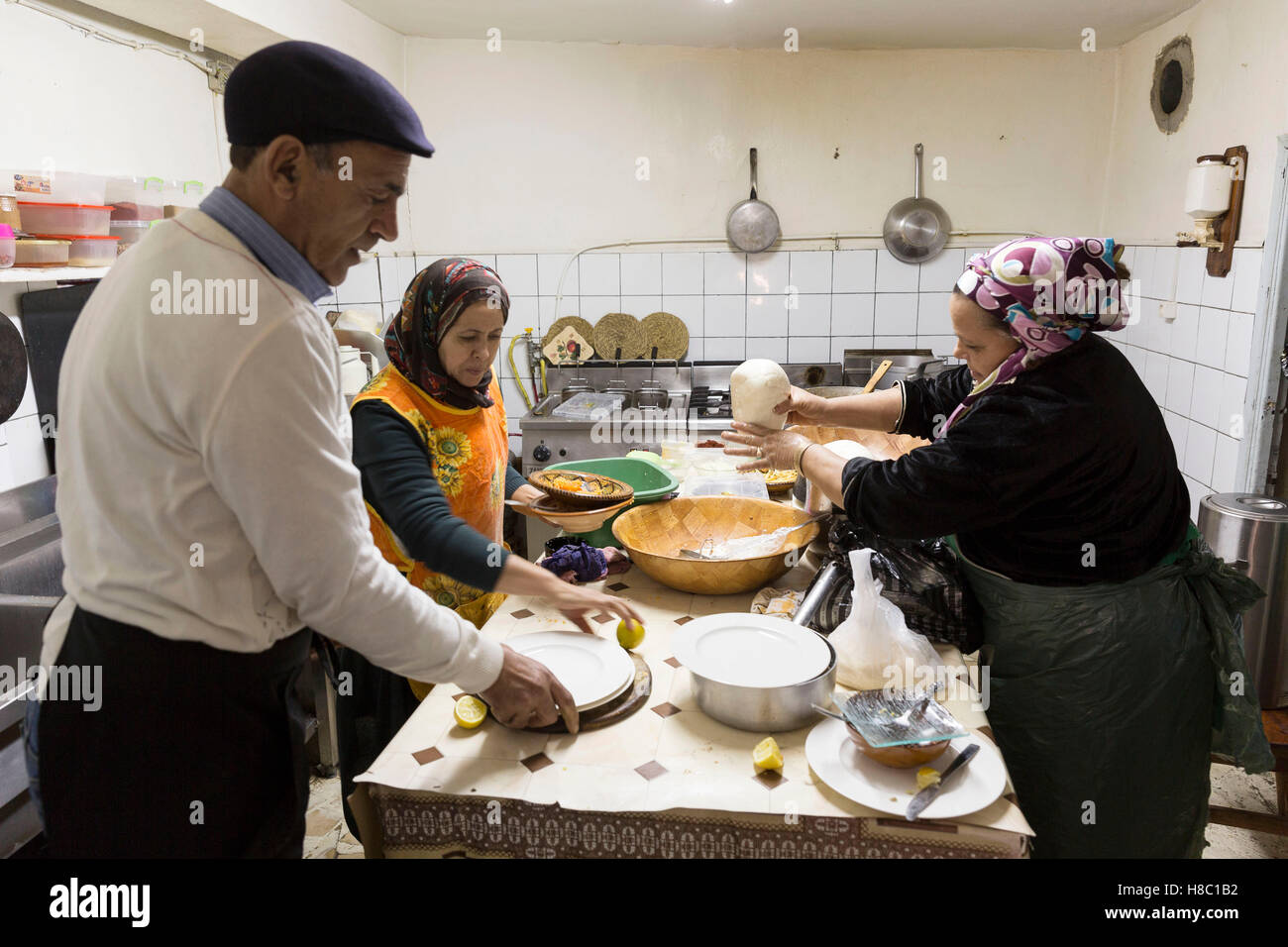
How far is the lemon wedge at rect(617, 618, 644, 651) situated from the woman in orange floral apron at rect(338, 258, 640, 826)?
33 mm

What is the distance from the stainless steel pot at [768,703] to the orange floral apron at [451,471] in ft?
1.77

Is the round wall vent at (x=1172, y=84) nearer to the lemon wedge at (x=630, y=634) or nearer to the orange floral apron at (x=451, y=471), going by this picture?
the orange floral apron at (x=451, y=471)

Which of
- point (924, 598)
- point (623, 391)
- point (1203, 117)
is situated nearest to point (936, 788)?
point (924, 598)

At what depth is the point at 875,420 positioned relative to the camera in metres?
2.16

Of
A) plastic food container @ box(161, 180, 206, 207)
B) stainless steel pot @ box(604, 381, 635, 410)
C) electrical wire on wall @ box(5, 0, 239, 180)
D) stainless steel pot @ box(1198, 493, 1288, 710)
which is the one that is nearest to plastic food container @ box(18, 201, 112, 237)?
plastic food container @ box(161, 180, 206, 207)

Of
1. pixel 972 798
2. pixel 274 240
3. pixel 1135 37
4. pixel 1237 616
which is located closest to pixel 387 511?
pixel 274 240

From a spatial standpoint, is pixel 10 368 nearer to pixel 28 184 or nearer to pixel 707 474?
pixel 28 184

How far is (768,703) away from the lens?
4.20 ft

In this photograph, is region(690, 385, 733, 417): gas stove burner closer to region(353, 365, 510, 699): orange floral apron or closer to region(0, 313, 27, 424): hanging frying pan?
region(353, 365, 510, 699): orange floral apron

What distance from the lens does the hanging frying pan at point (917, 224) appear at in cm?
415

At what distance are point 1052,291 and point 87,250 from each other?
2.36 meters

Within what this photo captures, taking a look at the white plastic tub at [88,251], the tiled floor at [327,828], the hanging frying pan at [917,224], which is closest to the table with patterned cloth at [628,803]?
the tiled floor at [327,828]
